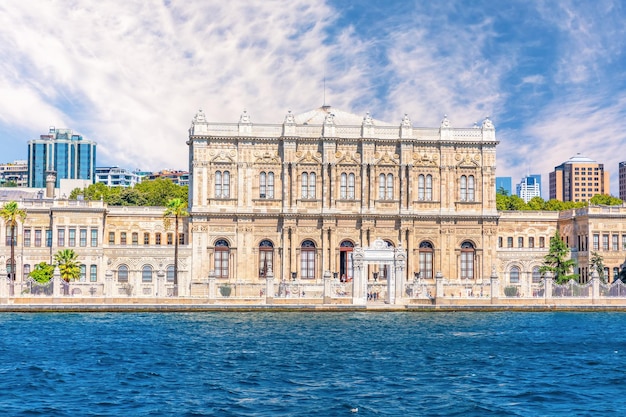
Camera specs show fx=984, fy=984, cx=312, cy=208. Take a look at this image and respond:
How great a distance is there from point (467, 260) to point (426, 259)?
297cm

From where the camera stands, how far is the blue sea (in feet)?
86.6

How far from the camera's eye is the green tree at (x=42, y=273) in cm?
5930

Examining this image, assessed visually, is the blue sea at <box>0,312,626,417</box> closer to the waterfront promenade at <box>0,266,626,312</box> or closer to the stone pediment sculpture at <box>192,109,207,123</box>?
the waterfront promenade at <box>0,266,626,312</box>

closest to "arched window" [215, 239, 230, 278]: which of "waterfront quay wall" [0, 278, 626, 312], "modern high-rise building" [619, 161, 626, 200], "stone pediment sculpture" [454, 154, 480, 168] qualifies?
"waterfront quay wall" [0, 278, 626, 312]

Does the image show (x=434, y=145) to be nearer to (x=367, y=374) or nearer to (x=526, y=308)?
(x=526, y=308)

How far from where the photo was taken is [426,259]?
226ft

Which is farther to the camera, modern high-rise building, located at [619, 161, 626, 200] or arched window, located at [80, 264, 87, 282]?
modern high-rise building, located at [619, 161, 626, 200]

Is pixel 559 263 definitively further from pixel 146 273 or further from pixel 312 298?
pixel 146 273

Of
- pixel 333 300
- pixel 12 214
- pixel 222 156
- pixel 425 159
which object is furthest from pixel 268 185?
pixel 12 214

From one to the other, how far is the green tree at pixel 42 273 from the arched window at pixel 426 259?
2504cm

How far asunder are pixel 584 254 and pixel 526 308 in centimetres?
1640

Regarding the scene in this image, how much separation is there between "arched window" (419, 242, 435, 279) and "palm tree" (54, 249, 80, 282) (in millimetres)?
23407

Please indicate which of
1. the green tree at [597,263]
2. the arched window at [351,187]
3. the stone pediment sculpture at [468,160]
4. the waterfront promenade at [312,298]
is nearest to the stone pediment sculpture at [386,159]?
the arched window at [351,187]

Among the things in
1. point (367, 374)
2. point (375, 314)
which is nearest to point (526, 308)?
point (375, 314)
